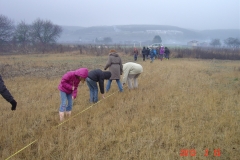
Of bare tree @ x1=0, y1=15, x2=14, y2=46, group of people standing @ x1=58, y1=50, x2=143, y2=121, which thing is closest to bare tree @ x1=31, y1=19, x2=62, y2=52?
bare tree @ x1=0, y1=15, x2=14, y2=46

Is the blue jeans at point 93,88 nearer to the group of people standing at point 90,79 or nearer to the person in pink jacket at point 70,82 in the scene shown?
the group of people standing at point 90,79

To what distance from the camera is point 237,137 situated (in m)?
3.99

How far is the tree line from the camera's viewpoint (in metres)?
40.0

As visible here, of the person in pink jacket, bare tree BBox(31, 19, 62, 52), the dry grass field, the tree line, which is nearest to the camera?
the dry grass field

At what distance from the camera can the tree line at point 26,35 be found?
40.0m

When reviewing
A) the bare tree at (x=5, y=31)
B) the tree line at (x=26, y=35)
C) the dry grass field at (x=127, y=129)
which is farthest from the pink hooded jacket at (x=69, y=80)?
the bare tree at (x=5, y=31)

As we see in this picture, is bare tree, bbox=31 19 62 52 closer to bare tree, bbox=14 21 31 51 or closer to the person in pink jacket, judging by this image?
bare tree, bbox=14 21 31 51

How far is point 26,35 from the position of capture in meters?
48.6

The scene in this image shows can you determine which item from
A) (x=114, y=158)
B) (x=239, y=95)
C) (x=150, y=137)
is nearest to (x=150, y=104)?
(x=150, y=137)

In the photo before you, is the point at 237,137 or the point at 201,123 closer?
the point at 237,137

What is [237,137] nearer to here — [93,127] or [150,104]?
[150,104]

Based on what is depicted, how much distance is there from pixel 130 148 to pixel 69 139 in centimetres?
120

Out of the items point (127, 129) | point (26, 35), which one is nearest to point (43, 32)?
point (26, 35)

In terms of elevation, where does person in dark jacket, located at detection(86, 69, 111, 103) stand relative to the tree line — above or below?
below
